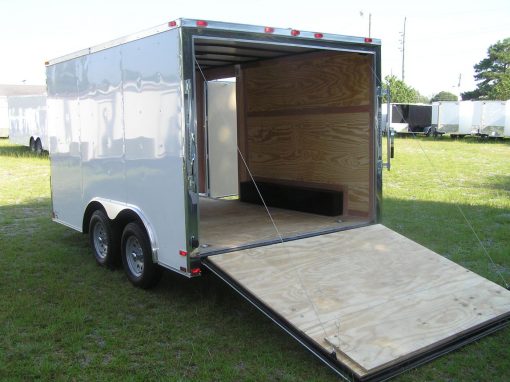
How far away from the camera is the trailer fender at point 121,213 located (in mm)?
5113

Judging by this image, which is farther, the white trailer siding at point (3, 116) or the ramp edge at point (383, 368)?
the white trailer siding at point (3, 116)

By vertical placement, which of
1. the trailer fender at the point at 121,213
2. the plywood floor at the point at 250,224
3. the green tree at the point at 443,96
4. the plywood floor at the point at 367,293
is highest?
the green tree at the point at 443,96

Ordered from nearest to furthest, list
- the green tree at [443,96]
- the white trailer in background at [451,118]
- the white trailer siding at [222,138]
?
1. the white trailer siding at [222,138]
2. the white trailer in background at [451,118]
3. the green tree at [443,96]

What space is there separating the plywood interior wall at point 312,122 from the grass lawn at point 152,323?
5.58ft

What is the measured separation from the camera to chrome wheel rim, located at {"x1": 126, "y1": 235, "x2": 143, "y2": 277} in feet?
18.2

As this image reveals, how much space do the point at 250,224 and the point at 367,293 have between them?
2.21m

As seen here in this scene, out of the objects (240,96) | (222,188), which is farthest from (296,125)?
(222,188)

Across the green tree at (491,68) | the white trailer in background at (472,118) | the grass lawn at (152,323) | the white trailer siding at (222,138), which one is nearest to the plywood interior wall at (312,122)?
the white trailer siding at (222,138)

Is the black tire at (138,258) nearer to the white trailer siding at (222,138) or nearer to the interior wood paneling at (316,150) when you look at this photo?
the interior wood paneling at (316,150)

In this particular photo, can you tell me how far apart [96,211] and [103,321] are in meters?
1.79

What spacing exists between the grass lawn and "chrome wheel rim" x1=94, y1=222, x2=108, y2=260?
0.56 ft

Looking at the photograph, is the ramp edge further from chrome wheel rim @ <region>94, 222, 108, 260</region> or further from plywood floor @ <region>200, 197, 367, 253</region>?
chrome wheel rim @ <region>94, 222, 108, 260</region>

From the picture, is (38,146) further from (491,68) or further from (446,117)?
(491,68)

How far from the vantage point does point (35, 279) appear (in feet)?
19.6
